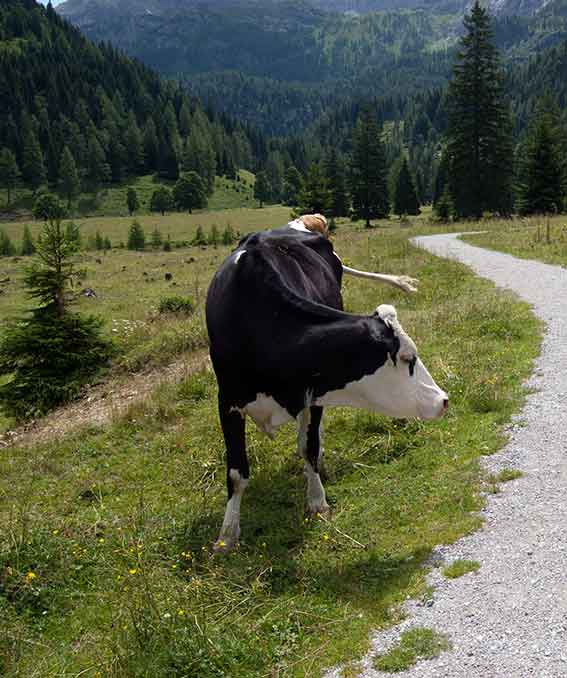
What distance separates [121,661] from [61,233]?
13.3 m

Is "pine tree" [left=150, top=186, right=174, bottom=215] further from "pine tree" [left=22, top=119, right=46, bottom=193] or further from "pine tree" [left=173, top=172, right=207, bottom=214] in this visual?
"pine tree" [left=22, top=119, right=46, bottom=193]

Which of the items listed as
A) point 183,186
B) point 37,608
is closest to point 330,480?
point 37,608

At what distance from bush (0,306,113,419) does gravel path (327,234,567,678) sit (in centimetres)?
1100

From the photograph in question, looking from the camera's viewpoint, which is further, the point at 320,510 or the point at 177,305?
the point at 177,305

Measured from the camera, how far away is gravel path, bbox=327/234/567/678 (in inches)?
153

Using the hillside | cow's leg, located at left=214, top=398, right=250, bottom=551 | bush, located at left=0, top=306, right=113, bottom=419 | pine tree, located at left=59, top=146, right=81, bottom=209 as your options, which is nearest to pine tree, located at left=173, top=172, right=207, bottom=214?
the hillside

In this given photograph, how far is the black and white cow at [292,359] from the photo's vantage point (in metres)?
5.19

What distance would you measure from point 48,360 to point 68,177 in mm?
135371

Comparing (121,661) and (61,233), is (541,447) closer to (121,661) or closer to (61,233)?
(121,661)

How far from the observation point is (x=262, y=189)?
152 meters

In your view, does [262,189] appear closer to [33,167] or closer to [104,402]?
[33,167]

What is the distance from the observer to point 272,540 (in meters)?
6.14

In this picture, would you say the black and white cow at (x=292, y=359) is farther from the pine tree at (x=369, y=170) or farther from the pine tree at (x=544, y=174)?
the pine tree at (x=369, y=170)

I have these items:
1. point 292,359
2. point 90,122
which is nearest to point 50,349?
point 292,359
